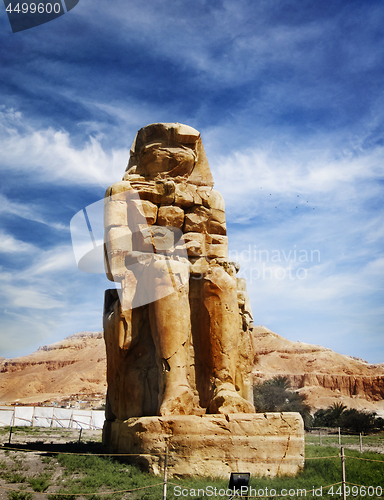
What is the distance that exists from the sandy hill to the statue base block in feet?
109

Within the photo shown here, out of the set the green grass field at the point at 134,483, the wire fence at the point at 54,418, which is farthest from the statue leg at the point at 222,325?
the wire fence at the point at 54,418

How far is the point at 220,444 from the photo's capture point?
16.1 feet

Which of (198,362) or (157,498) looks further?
(198,362)

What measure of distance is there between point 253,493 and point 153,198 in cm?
412

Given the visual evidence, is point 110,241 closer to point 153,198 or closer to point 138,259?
point 138,259

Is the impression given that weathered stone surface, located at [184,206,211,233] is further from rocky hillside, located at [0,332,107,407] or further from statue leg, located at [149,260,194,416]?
rocky hillside, located at [0,332,107,407]

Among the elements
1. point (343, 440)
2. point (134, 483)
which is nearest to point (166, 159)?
point (134, 483)

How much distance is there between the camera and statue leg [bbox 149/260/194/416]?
5.47m

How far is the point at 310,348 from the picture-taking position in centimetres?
5372

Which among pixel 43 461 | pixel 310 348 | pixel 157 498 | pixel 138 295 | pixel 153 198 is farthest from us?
pixel 310 348

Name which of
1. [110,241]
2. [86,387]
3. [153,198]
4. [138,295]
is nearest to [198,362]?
[138,295]

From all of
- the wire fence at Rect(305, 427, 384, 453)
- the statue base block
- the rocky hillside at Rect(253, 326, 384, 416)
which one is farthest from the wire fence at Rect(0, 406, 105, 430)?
the rocky hillside at Rect(253, 326, 384, 416)

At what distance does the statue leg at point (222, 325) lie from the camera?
5938 millimetres

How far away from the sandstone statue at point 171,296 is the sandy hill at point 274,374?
32.0 meters
